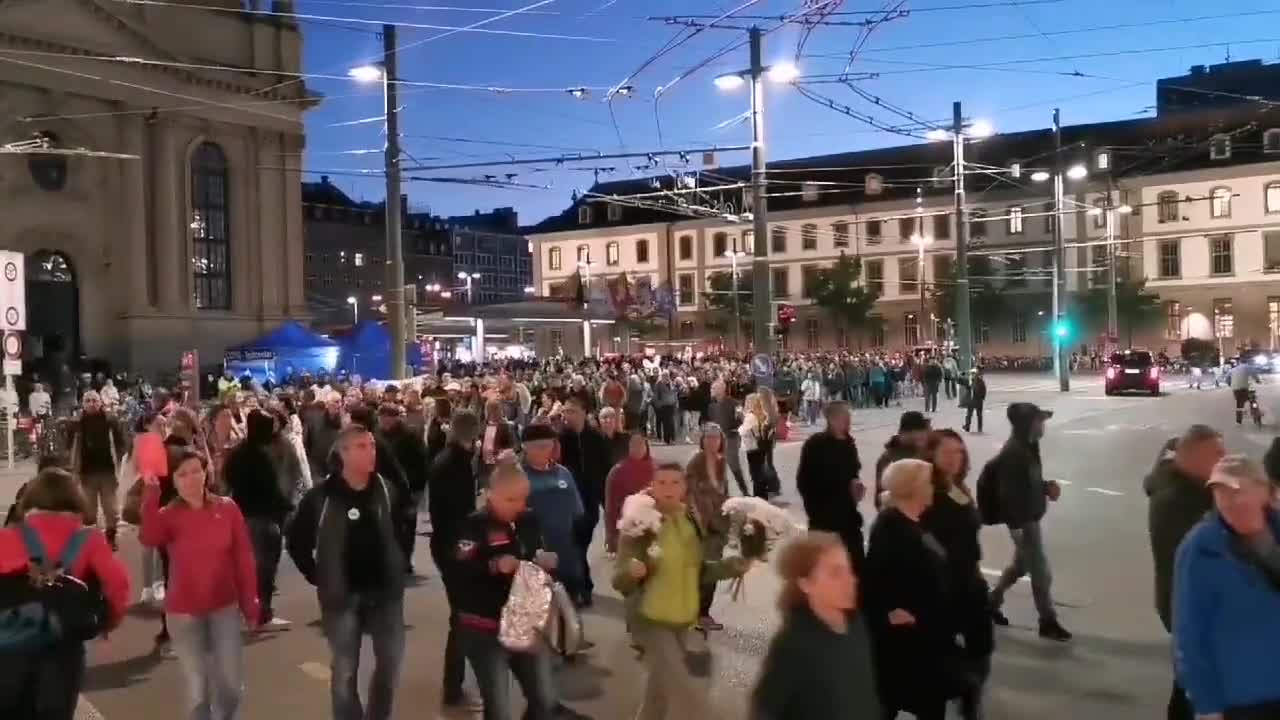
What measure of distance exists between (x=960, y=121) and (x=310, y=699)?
86.0 feet

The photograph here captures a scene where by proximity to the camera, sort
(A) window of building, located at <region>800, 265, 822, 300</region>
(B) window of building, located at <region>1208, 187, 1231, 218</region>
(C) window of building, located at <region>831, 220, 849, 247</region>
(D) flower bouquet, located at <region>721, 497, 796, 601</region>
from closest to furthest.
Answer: (D) flower bouquet, located at <region>721, 497, 796, 601</region>
(B) window of building, located at <region>1208, 187, 1231, 218</region>
(A) window of building, located at <region>800, 265, 822, 300</region>
(C) window of building, located at <region>831, 220, 849, 247</region>

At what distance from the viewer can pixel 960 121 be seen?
1201 inches

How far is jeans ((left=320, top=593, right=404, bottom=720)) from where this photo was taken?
238 inches

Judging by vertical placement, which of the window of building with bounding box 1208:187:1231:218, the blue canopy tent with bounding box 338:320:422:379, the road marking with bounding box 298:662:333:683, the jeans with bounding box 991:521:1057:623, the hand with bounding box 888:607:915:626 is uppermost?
the window of building with bounding box 1208:187:1231:218

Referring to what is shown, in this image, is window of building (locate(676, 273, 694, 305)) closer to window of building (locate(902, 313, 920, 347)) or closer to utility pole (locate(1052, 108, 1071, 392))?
window of building (locate(902, 313, 920, 347))

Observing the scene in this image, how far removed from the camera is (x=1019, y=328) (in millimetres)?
76000

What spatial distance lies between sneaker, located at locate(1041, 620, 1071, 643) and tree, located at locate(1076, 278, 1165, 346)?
64.6 m

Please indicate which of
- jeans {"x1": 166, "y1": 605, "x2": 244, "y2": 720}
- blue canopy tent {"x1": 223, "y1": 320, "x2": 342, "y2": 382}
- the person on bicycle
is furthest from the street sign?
the person on bicycle

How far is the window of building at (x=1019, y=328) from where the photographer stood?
75.7 m

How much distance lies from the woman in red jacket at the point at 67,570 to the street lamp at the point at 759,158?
631 inches

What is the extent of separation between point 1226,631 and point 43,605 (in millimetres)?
4331

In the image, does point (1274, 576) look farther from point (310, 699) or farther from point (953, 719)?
point (310, 699)

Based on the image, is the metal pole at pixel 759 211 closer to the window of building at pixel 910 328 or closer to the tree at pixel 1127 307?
the tree at pixel 1127 307

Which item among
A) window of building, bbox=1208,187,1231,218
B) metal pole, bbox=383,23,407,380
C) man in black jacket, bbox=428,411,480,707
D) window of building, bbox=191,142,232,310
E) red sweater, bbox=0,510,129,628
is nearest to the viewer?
red sweater, bbox=0,510,129,628
